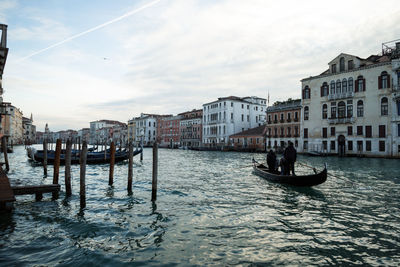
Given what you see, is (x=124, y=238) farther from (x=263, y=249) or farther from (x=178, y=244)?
(x=263, y=249)

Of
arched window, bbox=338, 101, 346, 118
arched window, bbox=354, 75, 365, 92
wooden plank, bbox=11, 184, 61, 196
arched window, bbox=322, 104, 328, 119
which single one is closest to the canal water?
wooden plank, bbox=11, 184, 61, 196

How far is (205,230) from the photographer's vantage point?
557 cm

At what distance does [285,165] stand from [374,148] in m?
24.0

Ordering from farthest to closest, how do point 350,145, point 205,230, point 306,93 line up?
point 306,93 < point 350,145 < point 205,230

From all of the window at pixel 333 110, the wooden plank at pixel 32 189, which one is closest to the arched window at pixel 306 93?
the window at pixel 333 110

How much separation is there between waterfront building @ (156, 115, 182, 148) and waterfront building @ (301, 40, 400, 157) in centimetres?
3964

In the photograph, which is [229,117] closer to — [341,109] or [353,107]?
[341,109]

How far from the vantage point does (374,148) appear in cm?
2953

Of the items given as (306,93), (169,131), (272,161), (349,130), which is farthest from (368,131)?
(169,131)

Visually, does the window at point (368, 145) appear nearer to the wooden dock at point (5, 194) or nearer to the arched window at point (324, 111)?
the arched window at point (324, 111)

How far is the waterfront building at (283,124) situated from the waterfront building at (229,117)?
10759 mm

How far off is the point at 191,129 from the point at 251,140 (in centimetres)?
2199

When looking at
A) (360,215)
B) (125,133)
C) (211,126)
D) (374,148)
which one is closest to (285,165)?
(360,215)

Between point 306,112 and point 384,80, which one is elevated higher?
point 384,80
